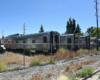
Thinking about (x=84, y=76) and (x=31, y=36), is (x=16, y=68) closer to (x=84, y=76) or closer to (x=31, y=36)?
(x=84, y=76)

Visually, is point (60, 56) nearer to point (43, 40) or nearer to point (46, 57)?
point (46, 57)

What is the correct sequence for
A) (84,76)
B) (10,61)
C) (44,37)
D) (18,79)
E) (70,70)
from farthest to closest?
(44,37), (10,61), (70,70), (84,76), (18,79)

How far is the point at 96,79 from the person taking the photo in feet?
17.6

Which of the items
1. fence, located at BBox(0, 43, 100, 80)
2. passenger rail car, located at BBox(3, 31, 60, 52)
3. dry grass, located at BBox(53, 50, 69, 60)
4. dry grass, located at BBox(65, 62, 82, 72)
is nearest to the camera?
dry grass, located at BBox(65, 62, 82, 72)

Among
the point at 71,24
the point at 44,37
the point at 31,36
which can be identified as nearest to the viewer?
the point at 44,37

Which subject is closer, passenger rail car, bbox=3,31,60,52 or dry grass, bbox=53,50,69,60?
dry grass, bbox=53,50,69,60

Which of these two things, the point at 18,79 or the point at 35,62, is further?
the point at 35,62

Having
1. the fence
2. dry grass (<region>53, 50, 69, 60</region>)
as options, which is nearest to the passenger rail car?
the fence

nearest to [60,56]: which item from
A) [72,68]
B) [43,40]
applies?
[43,40]

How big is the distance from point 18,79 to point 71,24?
44.5 m

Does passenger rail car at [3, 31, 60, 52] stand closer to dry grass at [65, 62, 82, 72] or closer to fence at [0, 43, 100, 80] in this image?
fence at [0, 43, 100, 80]

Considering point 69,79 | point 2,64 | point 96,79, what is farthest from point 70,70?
point 2,64

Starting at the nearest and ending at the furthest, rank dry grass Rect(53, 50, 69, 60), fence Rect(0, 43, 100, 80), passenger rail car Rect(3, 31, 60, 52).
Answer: fence Rect(0, 43, 100, 80), dry grass Rect(53, 50, 69, 60), passenger rail car Rect(3, 31, 60, 52)

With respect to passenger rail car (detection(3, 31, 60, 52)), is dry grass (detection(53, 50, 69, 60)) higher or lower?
lower
